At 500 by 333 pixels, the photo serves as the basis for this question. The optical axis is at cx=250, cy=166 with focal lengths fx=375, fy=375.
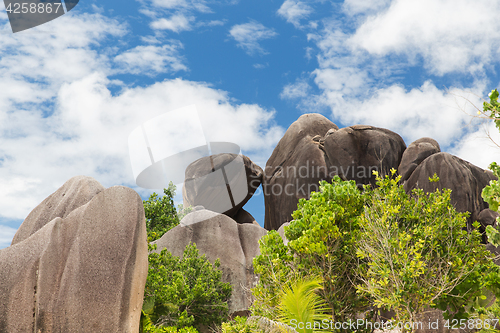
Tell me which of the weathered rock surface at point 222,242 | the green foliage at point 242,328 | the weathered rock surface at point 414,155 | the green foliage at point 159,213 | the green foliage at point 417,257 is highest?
the weathered rock surface at point 414,155

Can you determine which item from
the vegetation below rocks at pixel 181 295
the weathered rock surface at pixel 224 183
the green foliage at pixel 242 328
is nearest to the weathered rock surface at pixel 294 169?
the weathered rock surface at pixel 224 183

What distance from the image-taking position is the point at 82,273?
8.00m

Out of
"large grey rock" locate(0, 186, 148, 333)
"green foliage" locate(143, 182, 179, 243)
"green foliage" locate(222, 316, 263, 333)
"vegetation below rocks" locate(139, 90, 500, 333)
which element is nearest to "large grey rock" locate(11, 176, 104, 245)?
"large grey rock" locate(0, 186, 148, 333)

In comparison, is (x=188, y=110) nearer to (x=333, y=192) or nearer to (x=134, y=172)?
(x=134, y=172)

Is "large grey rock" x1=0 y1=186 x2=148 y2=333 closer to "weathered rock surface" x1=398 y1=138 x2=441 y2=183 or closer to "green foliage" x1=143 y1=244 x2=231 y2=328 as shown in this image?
"green foliage" x1=143 y1=244 x2=231 y2=328

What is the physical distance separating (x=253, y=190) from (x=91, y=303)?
62.8 feet

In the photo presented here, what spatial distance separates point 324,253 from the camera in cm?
832

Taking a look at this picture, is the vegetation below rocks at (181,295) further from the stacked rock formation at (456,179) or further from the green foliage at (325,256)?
the stacked rock formation at (456,179)

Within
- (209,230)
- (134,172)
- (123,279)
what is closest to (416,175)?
(209,230)

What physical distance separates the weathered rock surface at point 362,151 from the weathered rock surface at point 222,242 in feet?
24.9

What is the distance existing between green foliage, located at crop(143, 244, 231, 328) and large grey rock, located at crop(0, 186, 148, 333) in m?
1.90

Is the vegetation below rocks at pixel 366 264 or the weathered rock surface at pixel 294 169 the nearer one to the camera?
the vegetation below rocks at pixel 366 264

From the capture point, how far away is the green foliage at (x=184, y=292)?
33.4ft

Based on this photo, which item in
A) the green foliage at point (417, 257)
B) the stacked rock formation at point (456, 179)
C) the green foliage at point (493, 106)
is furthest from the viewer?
the stacked rock formation at point (456, 179)
